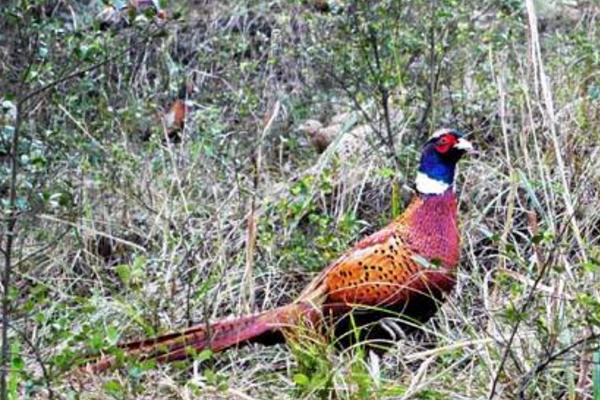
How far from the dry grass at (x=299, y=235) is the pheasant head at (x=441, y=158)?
0.20 meters

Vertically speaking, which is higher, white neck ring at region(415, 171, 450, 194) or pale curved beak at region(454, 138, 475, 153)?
pale curved beak at region(454, 138, 475, 153)

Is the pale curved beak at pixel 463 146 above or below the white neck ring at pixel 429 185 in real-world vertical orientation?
above

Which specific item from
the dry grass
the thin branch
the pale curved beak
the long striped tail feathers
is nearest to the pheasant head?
the pale curved beak

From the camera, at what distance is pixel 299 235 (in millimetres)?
5207

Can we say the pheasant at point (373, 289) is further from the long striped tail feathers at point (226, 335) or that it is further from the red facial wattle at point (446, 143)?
the red facial wattle at point (446, 143)

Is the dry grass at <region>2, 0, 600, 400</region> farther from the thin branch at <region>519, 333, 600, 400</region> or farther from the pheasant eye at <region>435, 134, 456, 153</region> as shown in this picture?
the pheasant eye at <region>435, 134, 456, 153</region>

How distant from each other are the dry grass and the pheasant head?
20 centimetres

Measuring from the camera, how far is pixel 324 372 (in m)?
3.80

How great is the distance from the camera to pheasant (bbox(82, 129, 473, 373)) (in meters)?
4.19

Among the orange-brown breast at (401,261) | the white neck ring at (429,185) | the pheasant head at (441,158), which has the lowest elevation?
the orange-brown breast at (401,261)

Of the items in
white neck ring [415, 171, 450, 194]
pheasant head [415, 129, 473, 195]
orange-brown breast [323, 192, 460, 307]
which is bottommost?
orange-brown breast [323, 192, 460, 307]

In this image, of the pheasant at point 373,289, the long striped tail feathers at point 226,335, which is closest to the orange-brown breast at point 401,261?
the pheasant at point 373,289

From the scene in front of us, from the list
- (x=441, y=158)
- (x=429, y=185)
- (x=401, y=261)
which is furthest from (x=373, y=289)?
(x=441, y=158)

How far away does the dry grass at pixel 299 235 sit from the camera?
373cm
